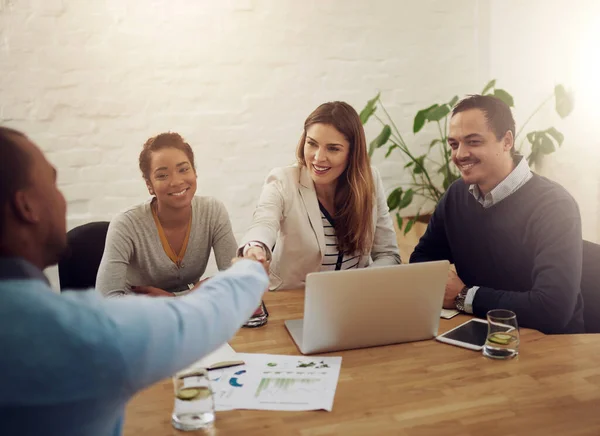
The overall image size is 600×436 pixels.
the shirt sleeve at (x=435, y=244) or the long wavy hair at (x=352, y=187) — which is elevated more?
the long wavy hair at (x=352, y=187)

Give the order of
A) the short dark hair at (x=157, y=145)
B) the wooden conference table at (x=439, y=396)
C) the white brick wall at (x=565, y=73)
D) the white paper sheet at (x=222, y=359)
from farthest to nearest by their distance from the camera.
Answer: the white brick wall at (x=565, y=73)
the short dark hair at (x=157, y=145)
the white paper sheet at (x=222, y=359)
the wooden conference table at (x=439, y=396)

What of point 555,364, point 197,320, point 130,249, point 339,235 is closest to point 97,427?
point 197,320

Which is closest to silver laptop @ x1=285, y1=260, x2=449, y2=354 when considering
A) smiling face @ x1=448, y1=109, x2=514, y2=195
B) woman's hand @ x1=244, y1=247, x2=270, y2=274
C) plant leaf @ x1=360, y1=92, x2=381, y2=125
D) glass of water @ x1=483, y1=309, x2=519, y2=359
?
glass of water @ x1=483, y1=309, x2=519, y2=359

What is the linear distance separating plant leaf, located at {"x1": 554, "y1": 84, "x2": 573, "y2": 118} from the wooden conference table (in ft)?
5.80

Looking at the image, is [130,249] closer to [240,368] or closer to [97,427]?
[240,368]

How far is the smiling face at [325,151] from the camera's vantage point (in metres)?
2.36

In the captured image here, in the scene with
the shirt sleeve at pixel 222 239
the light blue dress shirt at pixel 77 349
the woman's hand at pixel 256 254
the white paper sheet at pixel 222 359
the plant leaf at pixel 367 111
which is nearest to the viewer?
the light blue dress shirt at pixel 77 349

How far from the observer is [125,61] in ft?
10.8

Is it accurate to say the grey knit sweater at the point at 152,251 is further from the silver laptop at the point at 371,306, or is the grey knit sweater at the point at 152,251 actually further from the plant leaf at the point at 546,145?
the plant leaf at the point at 546,145

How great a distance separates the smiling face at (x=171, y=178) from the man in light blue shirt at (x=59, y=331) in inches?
52.8

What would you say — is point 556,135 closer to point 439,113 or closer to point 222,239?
point 439,113

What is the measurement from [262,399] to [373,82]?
8.72 feet

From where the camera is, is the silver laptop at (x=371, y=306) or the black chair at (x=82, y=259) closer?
the silver laptop at (x=371, y=306)

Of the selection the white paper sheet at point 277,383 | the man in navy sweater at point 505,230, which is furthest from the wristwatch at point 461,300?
the white paper sheet at point 277,383
